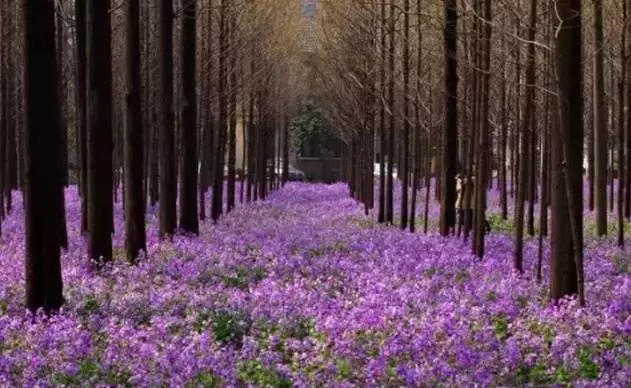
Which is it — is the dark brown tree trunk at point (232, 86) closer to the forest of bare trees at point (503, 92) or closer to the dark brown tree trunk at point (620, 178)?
the forest of bare trees at point (503, 92)

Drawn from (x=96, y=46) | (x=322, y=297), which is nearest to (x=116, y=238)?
(x=96, y=46)

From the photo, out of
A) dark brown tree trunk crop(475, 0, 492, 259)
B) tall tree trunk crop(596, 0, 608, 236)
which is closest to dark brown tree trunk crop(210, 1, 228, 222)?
dark brown tree trunk crop(475, 0, 492, 259)

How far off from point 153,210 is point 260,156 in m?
13.2

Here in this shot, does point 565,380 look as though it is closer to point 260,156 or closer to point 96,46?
point 96,46

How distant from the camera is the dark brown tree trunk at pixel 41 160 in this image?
830 cm

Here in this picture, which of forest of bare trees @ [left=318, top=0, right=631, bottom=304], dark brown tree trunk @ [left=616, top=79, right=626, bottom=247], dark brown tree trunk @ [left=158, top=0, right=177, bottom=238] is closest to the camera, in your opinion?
forest of bare trees @ [left=318, top=0, right=631, bottom=304]

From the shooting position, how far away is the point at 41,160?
838 centimetres

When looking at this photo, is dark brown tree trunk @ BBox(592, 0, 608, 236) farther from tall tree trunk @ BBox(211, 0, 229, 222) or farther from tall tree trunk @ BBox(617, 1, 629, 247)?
tall tree trunk @ BBox(211, 0, 229, 222)

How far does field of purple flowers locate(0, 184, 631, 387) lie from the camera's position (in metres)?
6.29

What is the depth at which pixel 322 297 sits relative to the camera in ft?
31.4

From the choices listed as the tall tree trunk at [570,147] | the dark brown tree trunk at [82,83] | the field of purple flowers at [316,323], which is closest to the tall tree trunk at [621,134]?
the field of purple flowers at [316,323]

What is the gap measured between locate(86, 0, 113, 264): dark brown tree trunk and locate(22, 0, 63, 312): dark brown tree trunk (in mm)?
3136

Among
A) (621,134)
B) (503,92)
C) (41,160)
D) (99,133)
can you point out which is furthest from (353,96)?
(41,160)

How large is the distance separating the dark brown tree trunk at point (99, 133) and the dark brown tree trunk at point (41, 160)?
3136 millimetres
